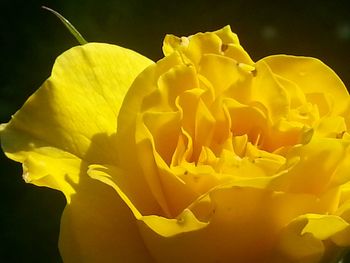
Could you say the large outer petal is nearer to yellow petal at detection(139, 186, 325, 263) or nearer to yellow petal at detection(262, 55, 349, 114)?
yellow petal at detection(139, 186, 325, 263)

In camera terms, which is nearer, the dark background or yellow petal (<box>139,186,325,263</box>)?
yellow petal (<box>139,186,325,263</box>)

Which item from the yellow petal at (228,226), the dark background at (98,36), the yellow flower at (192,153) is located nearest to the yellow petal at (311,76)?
the yellow flower at (192,153)

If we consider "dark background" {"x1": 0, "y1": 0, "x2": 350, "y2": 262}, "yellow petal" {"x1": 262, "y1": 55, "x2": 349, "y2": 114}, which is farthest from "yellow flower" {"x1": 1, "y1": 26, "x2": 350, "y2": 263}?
"dark background" {"x1": 0, "y1": 0, "x2": 350, "y2": 262}

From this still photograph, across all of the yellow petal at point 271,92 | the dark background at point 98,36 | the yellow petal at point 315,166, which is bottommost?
the dark background at point 98,36

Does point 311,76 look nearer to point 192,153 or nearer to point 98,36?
point 192,153

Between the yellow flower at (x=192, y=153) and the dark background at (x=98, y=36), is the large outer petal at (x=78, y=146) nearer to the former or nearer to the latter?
the yellow flower at (x=192, y=153)

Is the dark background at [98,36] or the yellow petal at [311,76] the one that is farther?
the dark background at [98,36]

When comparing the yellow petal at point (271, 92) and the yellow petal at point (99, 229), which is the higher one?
the yellow petal at point (271, 92)
